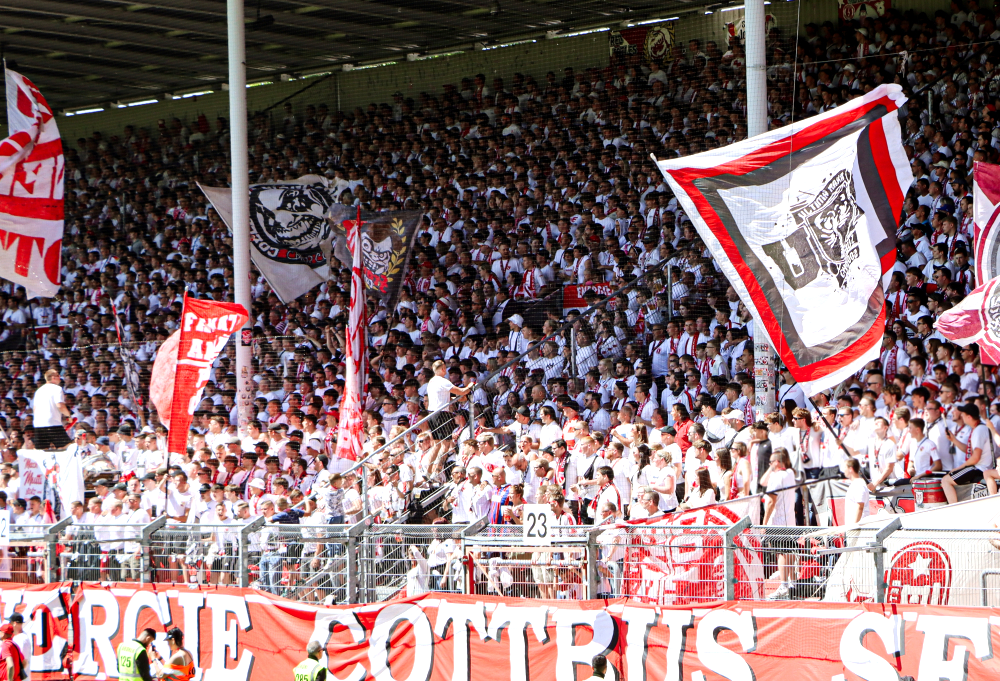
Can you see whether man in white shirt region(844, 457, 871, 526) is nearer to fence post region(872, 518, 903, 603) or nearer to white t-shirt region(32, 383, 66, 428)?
fence post region(872, 518, 903, 603)

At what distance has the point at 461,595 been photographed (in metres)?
10.2

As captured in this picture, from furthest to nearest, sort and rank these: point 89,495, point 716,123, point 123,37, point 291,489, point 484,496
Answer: point 123,37 < point 716,123 < point 89,495 < point 291,489 < point 484,496

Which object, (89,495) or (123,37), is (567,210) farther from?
(123,37)

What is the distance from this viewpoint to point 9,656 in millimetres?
10484

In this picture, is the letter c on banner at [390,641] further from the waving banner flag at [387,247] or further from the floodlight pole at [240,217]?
the waving banner flag at [387,247]

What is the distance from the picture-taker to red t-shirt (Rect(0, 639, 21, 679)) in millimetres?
10492

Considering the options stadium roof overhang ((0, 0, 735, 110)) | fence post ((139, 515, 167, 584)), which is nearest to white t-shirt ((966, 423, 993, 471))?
fence post ((139, 515, 167, 584))

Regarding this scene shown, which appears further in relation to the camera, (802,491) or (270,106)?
(270,106)

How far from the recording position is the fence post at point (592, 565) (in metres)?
9.48

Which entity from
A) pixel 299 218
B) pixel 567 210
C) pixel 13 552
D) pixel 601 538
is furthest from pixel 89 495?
pixel 601 538

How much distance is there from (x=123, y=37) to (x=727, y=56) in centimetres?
1100

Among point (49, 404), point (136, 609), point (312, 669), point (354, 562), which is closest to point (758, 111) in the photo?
point (354, 562)

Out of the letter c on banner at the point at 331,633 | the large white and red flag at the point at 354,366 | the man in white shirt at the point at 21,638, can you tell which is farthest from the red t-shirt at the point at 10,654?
the large white and red flag at the point at 354,366

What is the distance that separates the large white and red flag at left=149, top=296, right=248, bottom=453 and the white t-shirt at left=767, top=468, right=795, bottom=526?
6.22 meters
